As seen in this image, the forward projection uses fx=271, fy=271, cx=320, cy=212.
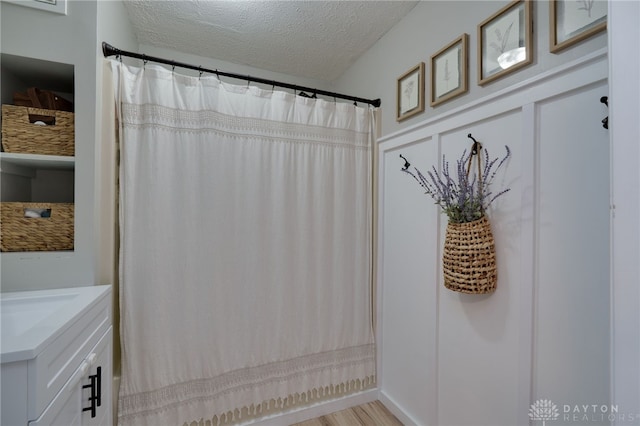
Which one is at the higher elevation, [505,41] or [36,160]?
[505,41]

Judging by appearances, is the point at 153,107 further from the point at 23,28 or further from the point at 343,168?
the point at 343,168

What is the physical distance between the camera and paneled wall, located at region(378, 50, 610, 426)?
880 millimetres

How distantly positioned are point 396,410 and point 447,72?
199cm

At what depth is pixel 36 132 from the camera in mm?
1147

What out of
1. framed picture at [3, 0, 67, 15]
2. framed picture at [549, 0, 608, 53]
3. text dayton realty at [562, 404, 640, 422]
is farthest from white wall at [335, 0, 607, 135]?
framed picture at [3, 0, 67, 15]

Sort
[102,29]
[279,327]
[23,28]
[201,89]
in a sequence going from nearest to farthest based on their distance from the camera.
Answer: [23,28], [102,29], [201,89], [279,327]

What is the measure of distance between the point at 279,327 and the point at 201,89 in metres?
1.45

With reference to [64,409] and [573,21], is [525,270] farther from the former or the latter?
[64,409]

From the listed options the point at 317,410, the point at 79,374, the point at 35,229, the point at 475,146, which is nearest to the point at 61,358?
the point at 79,374

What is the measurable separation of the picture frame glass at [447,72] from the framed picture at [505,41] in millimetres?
121

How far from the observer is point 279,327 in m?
1.66

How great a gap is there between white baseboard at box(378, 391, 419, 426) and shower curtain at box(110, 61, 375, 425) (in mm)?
127

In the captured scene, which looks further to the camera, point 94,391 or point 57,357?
point 94,391

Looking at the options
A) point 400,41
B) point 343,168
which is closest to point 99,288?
point 343,168
